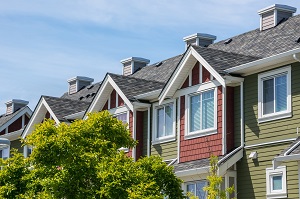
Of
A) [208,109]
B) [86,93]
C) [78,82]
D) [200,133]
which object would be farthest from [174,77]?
[78,82]

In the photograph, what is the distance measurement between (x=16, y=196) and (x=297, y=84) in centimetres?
968

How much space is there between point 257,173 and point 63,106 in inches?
599

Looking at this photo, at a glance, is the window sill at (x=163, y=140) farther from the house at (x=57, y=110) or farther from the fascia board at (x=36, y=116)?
the fascia board at (x=36, y=116)

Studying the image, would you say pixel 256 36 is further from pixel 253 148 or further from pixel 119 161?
pixel 119 161

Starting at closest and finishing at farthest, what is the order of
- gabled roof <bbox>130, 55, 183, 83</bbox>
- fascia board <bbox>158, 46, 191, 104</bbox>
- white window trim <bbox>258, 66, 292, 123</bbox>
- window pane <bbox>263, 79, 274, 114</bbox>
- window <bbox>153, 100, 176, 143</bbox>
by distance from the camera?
white window trim <bbox>258, 66, 292, 123</bbox>, window pane <bbox>263, 79, 274, 114</bbox>, fascia board <bbox>158, 46, 191, 104</bbox>, window <bbox>153, 100, 176, 143</bbox>, gabled roof <bbox>130, 55, 183, 83</bbox>

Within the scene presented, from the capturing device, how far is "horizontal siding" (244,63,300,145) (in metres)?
26.5

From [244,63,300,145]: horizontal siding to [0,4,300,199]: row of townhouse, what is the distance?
3 centimetres

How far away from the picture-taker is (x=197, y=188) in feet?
96.8

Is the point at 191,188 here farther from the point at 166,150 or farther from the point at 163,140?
the point at 163,140

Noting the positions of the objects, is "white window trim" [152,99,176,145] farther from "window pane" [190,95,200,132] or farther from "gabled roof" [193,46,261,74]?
"gabled roof" [193,46,261,74]

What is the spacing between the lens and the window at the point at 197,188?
2916 centimetres

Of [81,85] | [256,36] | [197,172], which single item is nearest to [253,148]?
[197,172]

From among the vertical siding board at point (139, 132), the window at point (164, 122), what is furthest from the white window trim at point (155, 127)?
the vertical siding board at point (139, 132)

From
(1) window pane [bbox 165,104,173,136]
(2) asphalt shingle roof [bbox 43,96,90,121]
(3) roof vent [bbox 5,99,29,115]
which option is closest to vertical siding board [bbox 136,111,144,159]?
(1) window pane [bbox 165,104,173,136]
